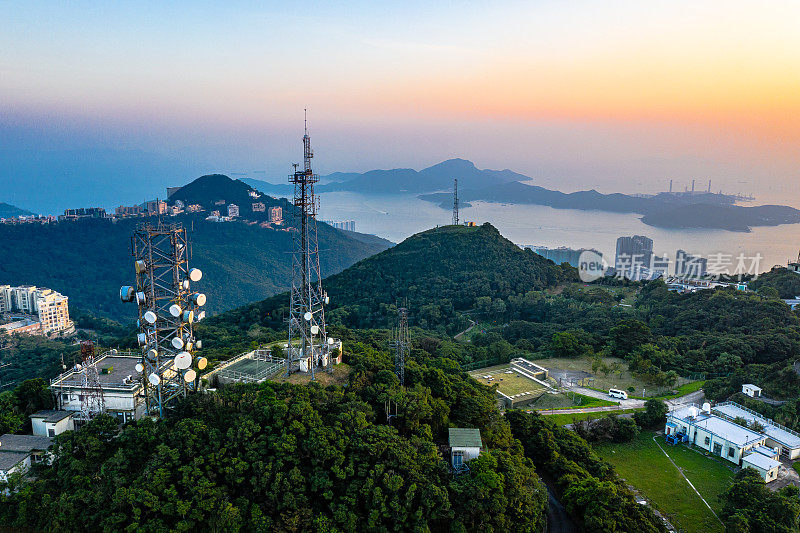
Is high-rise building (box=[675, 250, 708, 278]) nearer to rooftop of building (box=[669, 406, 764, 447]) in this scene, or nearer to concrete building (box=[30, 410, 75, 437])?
rooftop of building (box=[669, 406, 764, 447])

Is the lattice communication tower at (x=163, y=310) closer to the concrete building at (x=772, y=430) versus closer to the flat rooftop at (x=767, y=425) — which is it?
the concrete building at (x=772, y=430)

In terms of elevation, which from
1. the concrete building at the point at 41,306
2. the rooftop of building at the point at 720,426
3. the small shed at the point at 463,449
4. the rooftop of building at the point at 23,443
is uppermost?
the rooftop of building at the point at 23,443

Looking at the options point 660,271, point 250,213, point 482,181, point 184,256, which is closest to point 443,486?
point 184,256

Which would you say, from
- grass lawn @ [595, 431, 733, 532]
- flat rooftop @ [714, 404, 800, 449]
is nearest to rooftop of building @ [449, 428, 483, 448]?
grass lawn @ [595, 431, 733, 532]

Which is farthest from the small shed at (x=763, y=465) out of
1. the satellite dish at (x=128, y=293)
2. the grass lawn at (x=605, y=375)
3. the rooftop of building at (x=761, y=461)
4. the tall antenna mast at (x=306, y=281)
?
the satellite dish at (x=128, y=293)

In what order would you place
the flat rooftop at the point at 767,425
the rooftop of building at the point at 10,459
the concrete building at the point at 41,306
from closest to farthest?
the rooftop of building at the point at 10,459, the flat rooftop at the point at 767,425, the concrete building at the point at 41,306

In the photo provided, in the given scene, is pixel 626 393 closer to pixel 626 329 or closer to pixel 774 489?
pixel 626 329
